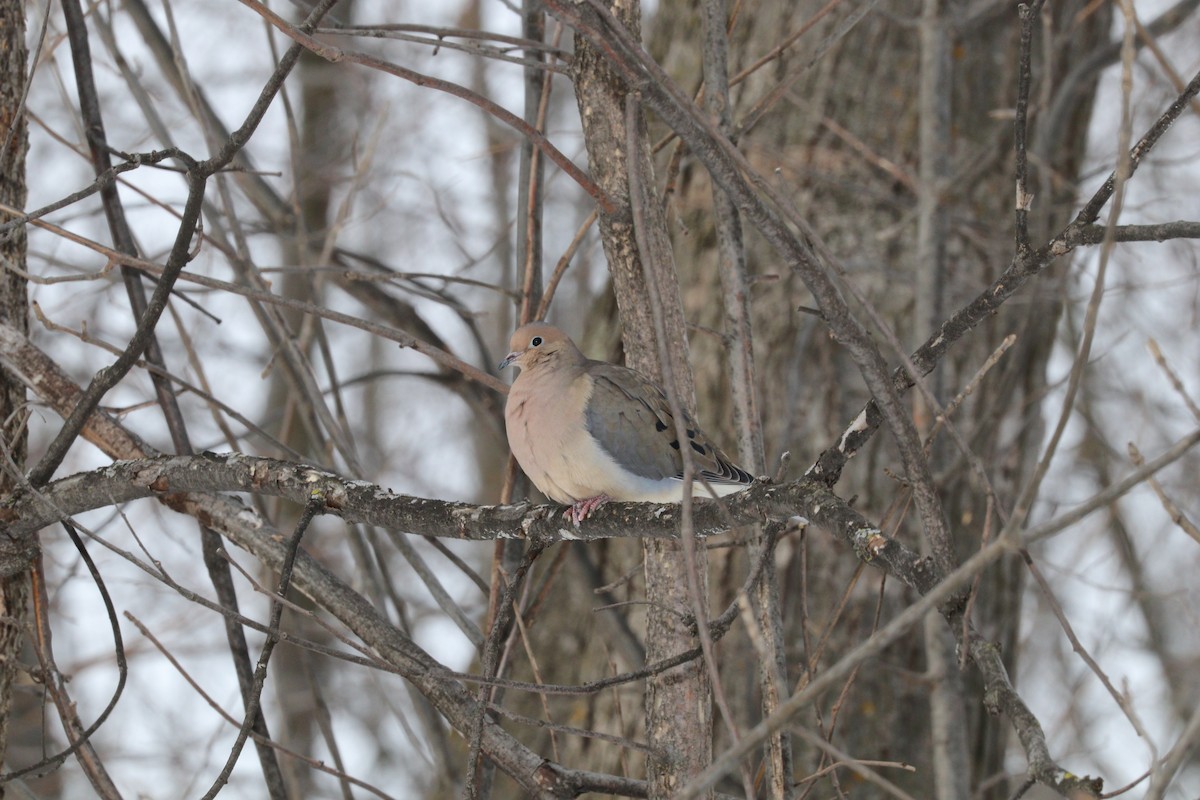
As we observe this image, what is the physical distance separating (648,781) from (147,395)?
472 cm

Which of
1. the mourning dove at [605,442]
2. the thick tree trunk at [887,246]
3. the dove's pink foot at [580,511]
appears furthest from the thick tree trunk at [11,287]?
the thick tree trunk at [887,246]

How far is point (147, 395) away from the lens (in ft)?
20.5

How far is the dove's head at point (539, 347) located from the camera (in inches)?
133

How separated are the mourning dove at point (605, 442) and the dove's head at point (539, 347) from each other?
0.77 ft

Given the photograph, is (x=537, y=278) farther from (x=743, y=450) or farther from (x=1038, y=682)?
(x=1038, y=682)

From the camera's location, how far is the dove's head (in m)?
3.38

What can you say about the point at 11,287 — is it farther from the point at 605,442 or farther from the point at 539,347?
the point at 605,442

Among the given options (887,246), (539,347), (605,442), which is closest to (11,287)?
(539,347)

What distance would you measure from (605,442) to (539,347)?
0.60 m

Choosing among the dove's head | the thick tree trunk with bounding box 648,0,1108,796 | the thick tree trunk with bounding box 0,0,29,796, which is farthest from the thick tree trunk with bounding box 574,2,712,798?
the thick tree trunk with bounding box 648,0,1108,796

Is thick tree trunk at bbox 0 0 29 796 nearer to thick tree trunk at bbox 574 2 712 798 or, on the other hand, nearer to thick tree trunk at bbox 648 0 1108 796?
thick tree trunk at bbox 574 2 712 798

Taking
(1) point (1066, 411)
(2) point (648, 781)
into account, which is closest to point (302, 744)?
(2) point (648, 781)

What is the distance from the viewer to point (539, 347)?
3.45m

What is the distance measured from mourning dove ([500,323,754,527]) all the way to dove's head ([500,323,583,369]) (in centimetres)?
24
